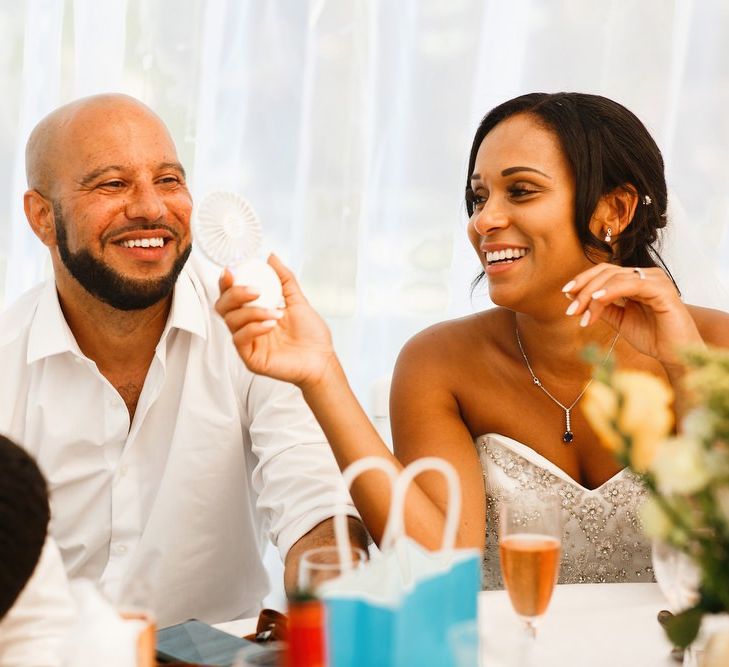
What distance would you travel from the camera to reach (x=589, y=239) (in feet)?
6.40

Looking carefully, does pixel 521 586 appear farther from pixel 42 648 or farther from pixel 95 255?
pixel 95 255

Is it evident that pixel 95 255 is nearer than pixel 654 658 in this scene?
No

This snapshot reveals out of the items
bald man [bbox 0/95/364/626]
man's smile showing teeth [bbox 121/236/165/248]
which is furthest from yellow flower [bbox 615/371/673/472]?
man's smile showing teeth [bbox 121/236/165/248]

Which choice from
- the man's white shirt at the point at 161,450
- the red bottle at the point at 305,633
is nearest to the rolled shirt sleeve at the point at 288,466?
the man's white shirt at the point at 161,450

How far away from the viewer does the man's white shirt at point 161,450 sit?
193cm

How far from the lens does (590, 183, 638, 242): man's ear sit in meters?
1.99

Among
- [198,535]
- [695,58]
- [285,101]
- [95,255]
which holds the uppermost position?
[695,58]

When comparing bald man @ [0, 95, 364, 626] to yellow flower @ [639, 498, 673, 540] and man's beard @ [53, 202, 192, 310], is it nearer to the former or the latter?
man's beard @ [53, 202, 192, 310]

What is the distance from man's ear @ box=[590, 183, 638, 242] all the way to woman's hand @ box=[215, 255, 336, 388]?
0.71m

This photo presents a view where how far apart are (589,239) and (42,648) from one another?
136 centimetres

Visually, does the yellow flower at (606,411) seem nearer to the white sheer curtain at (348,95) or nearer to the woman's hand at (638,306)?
the woman's hand at (638,306)

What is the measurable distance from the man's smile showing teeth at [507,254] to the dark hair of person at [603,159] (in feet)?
0.42

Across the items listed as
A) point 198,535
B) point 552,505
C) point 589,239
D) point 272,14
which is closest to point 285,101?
point 272,14

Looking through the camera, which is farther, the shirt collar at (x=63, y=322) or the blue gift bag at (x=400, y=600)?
the shirt collar at (x=63, y=322)
